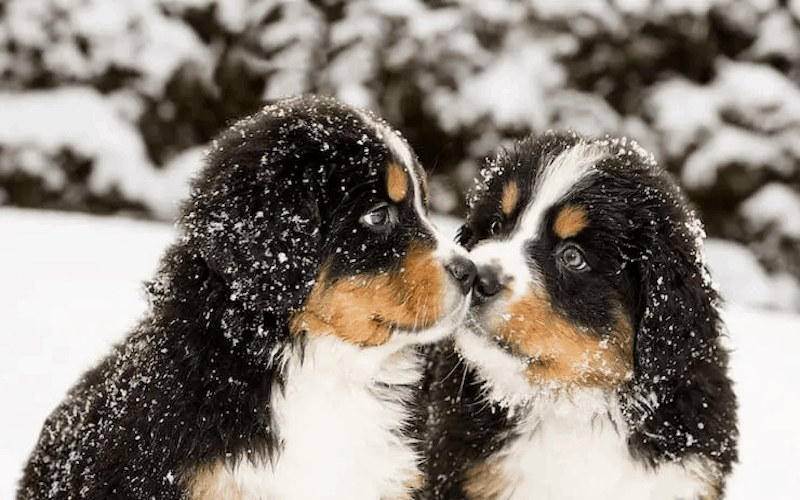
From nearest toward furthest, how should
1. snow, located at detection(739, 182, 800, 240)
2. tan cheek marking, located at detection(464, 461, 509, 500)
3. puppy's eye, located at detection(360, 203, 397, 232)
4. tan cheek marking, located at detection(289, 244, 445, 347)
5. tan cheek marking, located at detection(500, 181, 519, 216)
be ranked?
tan cheek marking, located at detection(289, 244, 445, 347), puppy's eye, located at detection(360, 203, 397, 232), tan cheek marking, located at detection(464, 461, 509, 500), tan cheek marking, located at detection(500, 181, 519, 216), snow, located at detection(739, 182, 800, 240)

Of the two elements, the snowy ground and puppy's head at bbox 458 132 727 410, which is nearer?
puppy's head at bbox 458 132 727 410

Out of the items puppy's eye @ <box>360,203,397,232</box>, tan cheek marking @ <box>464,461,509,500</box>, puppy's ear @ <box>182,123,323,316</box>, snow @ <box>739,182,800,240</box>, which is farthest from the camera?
snow @ <box>739,182,800,240</box>

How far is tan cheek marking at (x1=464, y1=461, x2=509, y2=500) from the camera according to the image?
3.79 meters

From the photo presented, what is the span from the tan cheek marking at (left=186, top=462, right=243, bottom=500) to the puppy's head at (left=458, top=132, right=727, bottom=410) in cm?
96

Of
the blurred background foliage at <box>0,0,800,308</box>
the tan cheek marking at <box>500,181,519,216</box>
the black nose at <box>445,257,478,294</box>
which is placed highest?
the blurred background foliage at <box>0,0,800,308</box>

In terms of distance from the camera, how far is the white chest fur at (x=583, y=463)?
12.1ft

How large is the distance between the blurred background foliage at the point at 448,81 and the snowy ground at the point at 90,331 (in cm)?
63

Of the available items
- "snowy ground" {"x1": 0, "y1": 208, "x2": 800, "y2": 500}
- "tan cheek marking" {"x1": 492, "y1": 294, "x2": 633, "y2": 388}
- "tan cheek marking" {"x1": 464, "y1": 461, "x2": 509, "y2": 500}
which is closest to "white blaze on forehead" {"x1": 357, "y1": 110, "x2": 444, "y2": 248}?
"tan cheek marking" {"x1": 492, "y1": 294, "x2": 633, "y2": 388}

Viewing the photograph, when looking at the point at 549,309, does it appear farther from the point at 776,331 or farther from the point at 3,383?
the point at 776,331

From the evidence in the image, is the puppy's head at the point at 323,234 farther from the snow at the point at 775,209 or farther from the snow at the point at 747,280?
the snow at the point at 775,209

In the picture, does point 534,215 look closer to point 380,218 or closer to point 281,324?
point 380,218

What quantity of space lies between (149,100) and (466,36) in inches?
101

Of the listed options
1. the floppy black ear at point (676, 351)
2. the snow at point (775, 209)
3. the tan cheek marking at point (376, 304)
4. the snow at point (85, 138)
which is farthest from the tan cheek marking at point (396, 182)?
the snow at point (775, 209)

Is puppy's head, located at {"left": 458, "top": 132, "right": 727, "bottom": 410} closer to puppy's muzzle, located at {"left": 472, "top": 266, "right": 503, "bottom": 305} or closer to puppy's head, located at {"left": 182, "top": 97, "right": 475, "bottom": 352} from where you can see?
puppy's muzzle, located at {"left": 472, "top": 266, "right": 503, "bottom": 305}
